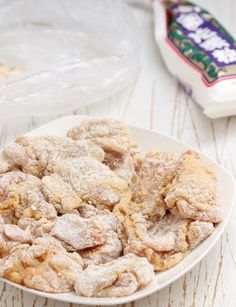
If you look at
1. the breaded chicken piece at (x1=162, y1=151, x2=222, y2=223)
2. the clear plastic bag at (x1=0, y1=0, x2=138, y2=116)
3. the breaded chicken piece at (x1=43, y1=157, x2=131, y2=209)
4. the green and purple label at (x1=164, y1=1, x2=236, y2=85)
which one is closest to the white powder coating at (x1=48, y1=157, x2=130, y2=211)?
the breaded chicken piece at (x1=43, y1=157, x2=131, y2=209)

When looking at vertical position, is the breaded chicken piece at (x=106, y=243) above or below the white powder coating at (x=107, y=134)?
below

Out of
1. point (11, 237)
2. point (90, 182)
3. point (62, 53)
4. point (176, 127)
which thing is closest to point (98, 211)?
point (90, 182)

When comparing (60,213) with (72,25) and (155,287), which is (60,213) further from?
(72,25)

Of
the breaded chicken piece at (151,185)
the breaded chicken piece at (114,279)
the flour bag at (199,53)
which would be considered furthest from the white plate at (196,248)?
the flour bag at (199,53)

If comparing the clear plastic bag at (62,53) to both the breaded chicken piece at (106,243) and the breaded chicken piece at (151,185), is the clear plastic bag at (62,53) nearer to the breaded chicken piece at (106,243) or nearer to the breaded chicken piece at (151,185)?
the breaded chicken piece at (151,185)

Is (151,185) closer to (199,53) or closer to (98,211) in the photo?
(98,211)

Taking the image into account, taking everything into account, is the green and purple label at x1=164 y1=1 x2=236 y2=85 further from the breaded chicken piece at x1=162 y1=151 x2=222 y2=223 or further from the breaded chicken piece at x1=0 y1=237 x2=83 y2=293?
the breaded chicken piece at x1=0 y1=237 x2=83 y2=293
